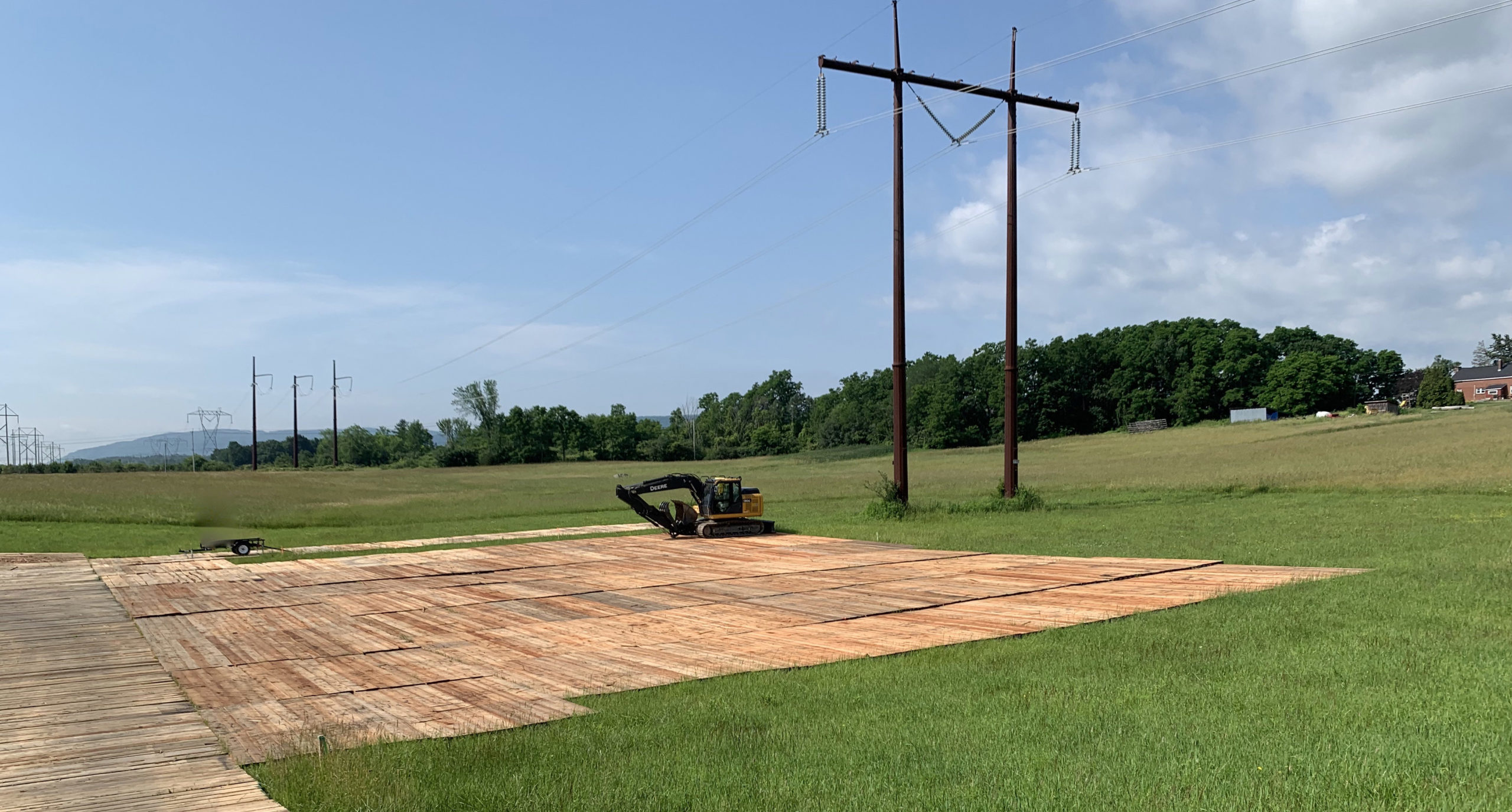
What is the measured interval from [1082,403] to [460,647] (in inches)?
4556

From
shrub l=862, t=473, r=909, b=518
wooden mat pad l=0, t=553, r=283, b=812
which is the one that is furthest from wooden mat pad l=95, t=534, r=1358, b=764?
shrub l=862, t=473, r=909, b=518

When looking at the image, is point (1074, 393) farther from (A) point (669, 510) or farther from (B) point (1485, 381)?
(A) point (669, 510)

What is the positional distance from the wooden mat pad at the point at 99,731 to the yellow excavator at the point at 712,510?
15539 mm

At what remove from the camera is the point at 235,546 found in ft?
82.0

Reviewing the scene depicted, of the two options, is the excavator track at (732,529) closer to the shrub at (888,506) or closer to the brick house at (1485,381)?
the shrub at (888,506)

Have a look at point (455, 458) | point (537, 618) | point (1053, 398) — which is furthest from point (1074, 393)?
point (537, 618)

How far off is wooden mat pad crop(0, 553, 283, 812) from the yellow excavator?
51.0ft

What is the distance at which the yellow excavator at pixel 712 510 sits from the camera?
28594 millimetres

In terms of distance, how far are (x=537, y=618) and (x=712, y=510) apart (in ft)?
46.9

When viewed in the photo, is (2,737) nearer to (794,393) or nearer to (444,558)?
(444,558)

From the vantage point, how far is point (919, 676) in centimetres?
952

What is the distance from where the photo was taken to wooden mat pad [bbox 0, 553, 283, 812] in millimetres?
6586

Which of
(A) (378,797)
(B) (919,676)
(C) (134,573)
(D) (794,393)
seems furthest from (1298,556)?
(D) (794,393)

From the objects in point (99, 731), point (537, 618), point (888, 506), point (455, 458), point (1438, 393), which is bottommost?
point (537, 618)
